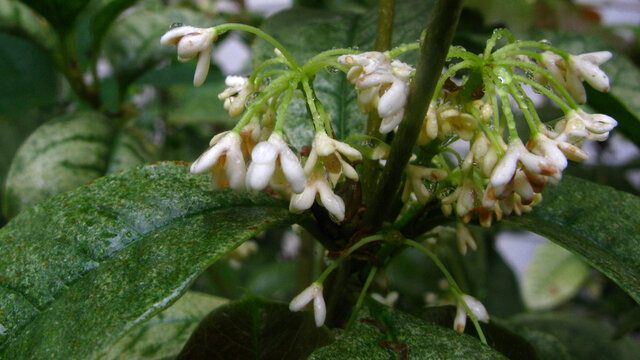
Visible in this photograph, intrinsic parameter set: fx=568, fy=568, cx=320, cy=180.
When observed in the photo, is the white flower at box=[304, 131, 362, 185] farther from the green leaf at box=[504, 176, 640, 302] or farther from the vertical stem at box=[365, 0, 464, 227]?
the green leaf at box=[504, 176, 640, 302]

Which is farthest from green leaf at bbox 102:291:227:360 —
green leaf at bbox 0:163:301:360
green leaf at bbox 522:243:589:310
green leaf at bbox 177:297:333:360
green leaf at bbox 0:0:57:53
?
green leaf at bbox 522:243:589:310

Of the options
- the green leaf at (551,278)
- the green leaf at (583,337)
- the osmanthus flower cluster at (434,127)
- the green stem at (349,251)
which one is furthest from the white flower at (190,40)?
the green leaf at (551,278)

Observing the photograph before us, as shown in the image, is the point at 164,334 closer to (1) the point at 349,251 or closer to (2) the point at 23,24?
(1) the point at 349,251

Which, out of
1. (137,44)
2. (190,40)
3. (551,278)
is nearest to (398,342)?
(190,40)

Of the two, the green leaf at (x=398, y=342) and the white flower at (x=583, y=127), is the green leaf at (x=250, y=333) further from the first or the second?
the white flower at (x=583, y=127)

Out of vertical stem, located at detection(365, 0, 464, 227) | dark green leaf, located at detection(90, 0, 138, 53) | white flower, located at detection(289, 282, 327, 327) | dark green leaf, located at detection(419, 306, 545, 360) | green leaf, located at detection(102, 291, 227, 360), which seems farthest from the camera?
dark green leaf, located at detection(90, 0, 138, 53)

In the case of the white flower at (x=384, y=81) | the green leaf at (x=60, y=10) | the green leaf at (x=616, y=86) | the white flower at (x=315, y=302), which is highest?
the white flower at (x=384, y=81)

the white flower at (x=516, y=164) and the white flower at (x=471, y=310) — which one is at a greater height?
the white flower at (x=516, y=164)
